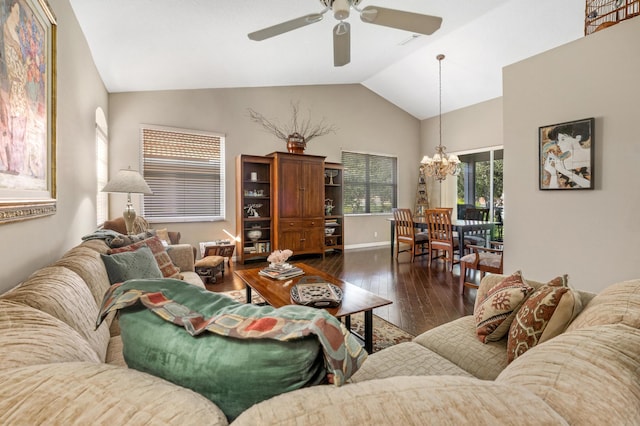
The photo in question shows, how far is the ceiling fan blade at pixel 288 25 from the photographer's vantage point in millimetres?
2270

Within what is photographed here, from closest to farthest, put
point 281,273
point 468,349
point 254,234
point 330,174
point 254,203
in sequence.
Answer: point 468,349 < point 281,273 < point 254,234 < point 254,203 < point 330,174

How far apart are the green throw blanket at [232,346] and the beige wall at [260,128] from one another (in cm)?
453

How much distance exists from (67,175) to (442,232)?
15.0 ft

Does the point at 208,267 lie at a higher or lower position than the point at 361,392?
lower

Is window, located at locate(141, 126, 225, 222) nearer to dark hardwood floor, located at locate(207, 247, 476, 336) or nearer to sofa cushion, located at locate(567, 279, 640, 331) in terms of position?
dark hardwood floor, located at locate(207, 247, 476, 336)

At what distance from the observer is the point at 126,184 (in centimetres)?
301

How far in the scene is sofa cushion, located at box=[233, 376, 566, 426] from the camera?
459mm

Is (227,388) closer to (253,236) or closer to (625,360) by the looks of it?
(625,360)

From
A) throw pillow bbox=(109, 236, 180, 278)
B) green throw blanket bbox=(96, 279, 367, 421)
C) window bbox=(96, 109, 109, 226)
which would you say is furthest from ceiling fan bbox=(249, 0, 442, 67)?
window bbox=(96, 109, 109, 226)

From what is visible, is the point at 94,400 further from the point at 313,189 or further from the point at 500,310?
the point at 313,189

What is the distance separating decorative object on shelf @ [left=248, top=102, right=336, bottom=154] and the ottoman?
2535mm

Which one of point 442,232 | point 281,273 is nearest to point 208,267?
point 281,273

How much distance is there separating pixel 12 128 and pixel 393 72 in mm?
6043

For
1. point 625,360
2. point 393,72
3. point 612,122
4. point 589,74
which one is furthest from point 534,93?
point 393,72
